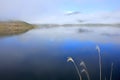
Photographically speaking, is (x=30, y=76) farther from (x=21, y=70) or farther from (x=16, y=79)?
(x=21, y=70)

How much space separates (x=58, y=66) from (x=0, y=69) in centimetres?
271

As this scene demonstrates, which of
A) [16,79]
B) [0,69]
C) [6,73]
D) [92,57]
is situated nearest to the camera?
[16,79]

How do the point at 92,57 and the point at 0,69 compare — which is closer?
the point at 0,69

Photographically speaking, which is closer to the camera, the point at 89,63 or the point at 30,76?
the point at 30,76

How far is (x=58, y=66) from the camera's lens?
13008mm

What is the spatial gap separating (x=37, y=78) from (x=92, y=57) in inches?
222

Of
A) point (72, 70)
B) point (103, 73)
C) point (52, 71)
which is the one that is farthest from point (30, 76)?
point (103, 73)

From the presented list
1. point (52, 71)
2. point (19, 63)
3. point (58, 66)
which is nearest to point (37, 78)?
point (52, 71)

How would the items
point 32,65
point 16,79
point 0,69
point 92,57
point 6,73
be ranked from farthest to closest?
point 92,57, point 32,65, point 0,69, point 6,73, point 16,79

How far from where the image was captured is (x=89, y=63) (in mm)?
13773

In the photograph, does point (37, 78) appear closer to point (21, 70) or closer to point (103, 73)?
point (21, 70)

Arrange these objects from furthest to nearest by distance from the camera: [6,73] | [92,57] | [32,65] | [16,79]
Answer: [92,57] → [32,65] → [6,73] → [16,79]

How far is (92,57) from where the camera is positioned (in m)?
15.6

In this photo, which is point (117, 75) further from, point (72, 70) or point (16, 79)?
point (16, 79)
